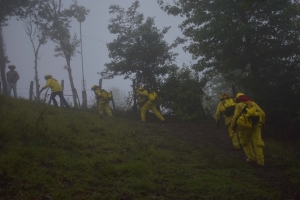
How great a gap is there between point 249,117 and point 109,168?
394 centimetres

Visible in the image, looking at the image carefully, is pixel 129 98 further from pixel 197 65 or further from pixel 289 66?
pixel 289 66

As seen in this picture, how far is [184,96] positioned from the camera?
51.9 ft

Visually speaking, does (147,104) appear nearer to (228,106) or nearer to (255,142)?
(228,106)

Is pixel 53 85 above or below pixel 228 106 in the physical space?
above

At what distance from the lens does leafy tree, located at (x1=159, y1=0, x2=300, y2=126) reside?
1236 cm

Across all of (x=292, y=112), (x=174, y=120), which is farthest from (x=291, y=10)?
(x=174, y=120)

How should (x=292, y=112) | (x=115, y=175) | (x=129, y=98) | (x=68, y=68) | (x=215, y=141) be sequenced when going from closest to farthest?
(x=115, y=175), (x=215, y=141), (x=292, y=112), (x=129, y=98), (x=68, y=68)

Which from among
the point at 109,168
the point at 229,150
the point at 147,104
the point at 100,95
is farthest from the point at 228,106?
the point at 100,95

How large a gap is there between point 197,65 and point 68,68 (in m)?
16.7

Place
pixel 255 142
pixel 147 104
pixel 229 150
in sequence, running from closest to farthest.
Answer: pixel 255 142
pixel 229 150
pixel 147 104

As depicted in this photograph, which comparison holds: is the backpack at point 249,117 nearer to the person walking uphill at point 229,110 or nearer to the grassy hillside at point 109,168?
the grassy hillside at point 109,168

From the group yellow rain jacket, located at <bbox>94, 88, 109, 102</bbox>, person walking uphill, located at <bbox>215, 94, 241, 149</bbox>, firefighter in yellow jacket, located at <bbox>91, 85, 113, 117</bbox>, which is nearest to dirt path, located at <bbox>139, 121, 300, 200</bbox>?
person walking uphill, located at <bbox>215, 94, 241, 149</bbox>

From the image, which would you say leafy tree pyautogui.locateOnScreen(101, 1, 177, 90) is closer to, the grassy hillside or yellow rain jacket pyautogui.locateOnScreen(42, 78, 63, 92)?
yellow rain jacket pyautogui.locateOnScreen(42, 78, 63, 92)

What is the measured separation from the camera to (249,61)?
44.9ft
